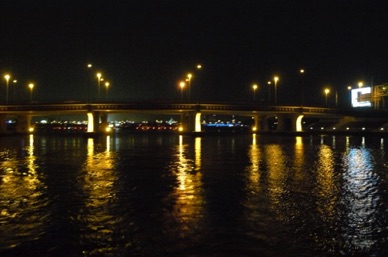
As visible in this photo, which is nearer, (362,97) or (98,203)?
(98,203)

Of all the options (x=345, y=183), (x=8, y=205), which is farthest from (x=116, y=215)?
(x=345, y=183)

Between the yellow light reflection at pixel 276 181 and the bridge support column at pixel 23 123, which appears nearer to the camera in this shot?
the yellow light reflection at pixel 276 181

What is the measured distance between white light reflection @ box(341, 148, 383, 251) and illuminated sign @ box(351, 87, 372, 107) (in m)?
102

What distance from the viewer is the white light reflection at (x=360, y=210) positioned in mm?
11445

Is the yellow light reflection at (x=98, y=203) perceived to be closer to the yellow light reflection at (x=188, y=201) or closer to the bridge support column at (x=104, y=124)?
the yellow light reflection at (x=188, y=201)

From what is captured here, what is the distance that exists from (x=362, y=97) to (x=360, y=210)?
116 meters

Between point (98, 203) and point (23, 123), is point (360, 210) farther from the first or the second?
point (23, 123)

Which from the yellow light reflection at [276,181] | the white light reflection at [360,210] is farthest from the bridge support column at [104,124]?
the white light reflection at [360,210]

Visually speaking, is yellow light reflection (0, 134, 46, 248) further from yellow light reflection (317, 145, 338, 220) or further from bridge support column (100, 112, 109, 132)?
bridge support column (100, 112, 109, 132)

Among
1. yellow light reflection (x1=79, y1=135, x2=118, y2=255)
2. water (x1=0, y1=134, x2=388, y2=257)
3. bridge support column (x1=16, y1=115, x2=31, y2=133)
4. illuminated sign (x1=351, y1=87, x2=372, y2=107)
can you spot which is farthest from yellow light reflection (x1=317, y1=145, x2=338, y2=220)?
bridge support column (x1=16, y1=115, x2=31, y2=133)

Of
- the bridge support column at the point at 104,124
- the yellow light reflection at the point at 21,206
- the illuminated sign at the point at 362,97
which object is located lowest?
the yellow light reflection at the point at 21,206

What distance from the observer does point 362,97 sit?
123 metres

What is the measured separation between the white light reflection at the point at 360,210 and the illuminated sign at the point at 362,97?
334 ft

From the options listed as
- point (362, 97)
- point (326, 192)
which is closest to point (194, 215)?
point (326, 192)
